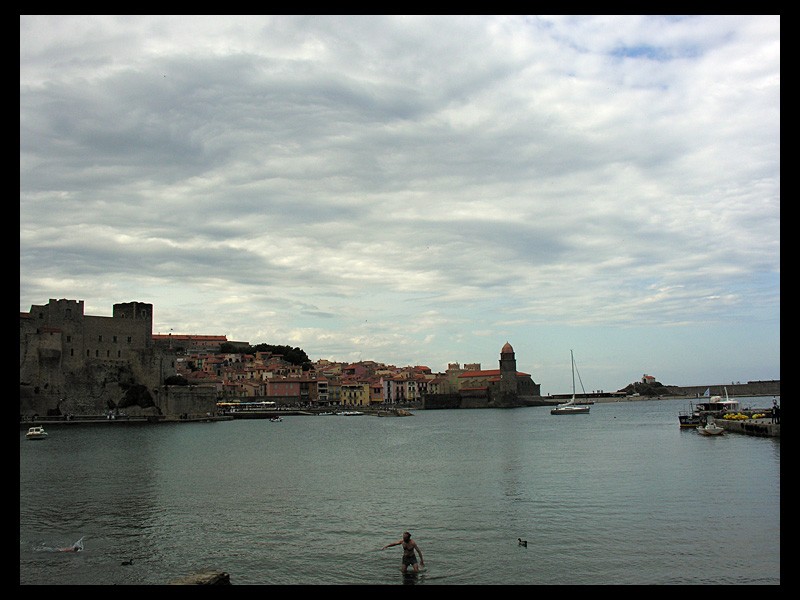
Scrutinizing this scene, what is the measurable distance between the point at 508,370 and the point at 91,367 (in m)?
71.3

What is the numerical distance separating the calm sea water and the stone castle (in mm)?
32216

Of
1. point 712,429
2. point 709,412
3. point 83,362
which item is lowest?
point 709,412

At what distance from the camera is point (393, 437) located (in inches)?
2140

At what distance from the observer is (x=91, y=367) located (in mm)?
70062

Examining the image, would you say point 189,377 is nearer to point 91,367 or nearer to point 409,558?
point 91,367

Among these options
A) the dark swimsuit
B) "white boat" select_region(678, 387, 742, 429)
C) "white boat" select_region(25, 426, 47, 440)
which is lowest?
"white boat" select_region(25, 426, 47, 440)

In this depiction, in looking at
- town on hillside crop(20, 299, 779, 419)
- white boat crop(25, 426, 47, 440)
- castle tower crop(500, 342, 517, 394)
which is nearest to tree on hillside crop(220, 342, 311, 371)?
town on hillside crop(20, 299, 779, 419)

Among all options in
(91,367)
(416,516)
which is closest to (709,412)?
(416,516)

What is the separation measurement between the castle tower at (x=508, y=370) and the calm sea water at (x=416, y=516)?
8475 centimetres

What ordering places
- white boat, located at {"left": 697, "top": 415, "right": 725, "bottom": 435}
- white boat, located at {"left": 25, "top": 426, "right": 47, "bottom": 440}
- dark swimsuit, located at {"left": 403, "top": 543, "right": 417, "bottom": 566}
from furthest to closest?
white boat, located at {"left": 25, "top": 426, "right": 47, "bottom": 440}
white boat, located at {"left": 697, "top": 415, "right": 725, "bottom": 435}
dark swimsuit, located at {"left": 403, "top": 543, "right": 417, "bottom": 566}

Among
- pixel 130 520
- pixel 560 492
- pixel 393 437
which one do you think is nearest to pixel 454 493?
pixel 560 492

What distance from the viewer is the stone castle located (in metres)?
66.2

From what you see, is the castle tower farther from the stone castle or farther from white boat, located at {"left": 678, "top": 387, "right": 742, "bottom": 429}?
white boat, located at {"left": 678, "top": 387, "right": 742, "bottom": 429}
